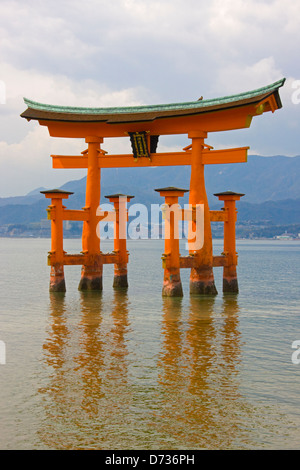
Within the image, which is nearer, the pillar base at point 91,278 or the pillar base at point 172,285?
the pillar base at point 172,285

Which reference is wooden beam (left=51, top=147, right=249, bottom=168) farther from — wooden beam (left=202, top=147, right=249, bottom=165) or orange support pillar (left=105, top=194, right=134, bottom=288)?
orange support pillar (left=105, top=194, right=134, bottom=288)

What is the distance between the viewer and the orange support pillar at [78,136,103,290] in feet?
84.3

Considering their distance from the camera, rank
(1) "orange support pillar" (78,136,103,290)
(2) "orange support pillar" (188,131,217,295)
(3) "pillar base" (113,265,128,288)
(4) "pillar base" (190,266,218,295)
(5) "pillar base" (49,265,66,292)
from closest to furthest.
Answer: (2) "orange support pillar" (188,131,217,295), (4) "pillar base" (190,266,218,295), (5) "pillar base" (49,265,66,292), (1) "orange support pillar" (78,136,103,290), (3) "pillar base" (113,265,128,288)

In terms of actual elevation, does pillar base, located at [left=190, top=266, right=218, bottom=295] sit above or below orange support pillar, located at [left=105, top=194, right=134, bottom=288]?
below

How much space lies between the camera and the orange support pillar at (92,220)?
2570cm

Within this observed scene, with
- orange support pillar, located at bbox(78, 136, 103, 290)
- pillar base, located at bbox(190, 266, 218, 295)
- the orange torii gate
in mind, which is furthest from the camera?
orange support pillar, located at bbox(78, 136, 103, 290)

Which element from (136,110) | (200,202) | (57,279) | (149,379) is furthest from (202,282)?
(149,379)

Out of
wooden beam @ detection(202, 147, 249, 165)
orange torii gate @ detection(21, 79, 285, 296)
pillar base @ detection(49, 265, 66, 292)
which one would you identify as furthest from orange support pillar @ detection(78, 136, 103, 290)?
wooden beam @ detection(202, 147, 249, 165)

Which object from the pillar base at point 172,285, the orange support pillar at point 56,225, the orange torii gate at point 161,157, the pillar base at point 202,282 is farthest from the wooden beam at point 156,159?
the pillar base at point 172,285

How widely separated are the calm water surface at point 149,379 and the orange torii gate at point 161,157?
2.51m

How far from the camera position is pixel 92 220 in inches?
1019

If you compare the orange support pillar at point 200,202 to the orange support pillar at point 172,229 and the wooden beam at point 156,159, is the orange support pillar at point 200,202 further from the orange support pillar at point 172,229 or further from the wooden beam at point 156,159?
the orange support pillar at point 172,229

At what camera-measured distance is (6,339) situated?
16734mm

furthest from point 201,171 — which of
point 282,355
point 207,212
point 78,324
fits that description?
point 282,355
